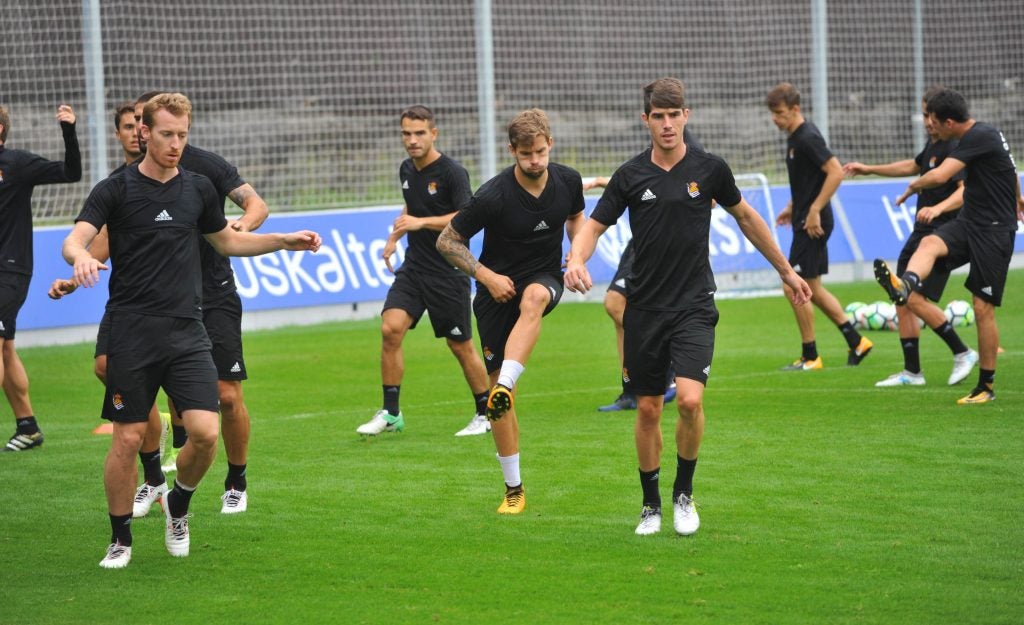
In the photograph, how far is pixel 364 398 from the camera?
1159cm

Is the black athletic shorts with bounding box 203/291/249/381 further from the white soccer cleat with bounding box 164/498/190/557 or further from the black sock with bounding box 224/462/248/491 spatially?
the white soccer cleat with bounding box 164/498/190/557

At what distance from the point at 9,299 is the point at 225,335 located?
8.95 feet

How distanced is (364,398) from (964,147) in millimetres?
5164

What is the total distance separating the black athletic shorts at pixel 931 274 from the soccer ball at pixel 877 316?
11.3 ft

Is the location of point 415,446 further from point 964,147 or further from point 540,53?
point 540,53

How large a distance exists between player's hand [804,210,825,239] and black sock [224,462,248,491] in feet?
21.0

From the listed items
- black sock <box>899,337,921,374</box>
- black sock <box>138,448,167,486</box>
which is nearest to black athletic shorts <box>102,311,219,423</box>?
black sock <box>138,448,167,486</box>

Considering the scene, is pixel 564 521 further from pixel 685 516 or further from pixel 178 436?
pixel 178 436

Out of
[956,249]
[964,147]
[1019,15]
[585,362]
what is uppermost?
[1019,15]

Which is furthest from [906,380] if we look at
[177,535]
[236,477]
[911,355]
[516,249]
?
[177,535]

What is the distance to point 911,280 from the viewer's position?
10023 mm

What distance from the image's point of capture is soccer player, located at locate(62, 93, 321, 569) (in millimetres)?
6203

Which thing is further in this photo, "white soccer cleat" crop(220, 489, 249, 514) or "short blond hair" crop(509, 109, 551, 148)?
"white soccer cleat" crop(220, 489, 249, 514)

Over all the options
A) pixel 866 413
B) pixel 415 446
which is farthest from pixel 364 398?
pixel 866 413
